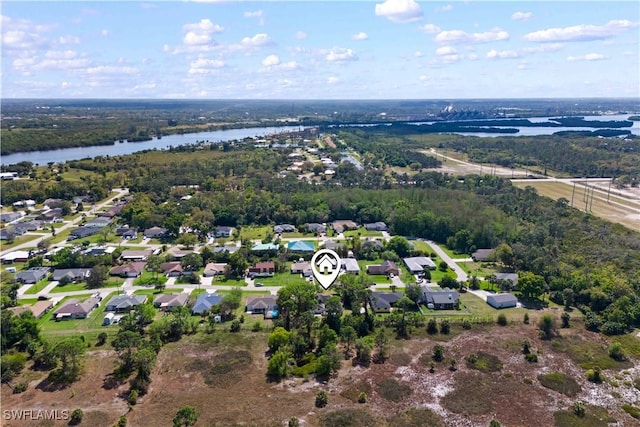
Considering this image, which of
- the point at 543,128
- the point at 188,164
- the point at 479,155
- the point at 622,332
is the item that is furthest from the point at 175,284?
the point at 543,128

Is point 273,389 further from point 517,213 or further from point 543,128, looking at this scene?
point 543,128

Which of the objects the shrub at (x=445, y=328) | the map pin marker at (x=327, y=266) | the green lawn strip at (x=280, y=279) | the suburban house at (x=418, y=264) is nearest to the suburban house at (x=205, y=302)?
the green lawn strip at (x=280, y=279)

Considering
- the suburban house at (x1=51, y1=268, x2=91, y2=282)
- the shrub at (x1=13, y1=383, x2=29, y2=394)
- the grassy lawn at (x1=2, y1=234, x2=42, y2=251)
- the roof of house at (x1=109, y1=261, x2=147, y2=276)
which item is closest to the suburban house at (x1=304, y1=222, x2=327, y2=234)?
the roof of house at (x1=109, y1=261, x2=147, y2=276)

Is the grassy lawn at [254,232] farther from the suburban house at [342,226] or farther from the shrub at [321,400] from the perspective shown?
the shrub at [321,400]

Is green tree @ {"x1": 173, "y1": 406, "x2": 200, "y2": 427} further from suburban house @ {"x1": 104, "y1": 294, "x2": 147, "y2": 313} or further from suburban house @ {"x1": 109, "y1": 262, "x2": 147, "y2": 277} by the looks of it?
suburban house @ {"x1": 109, "y1": 262, "x2": 147, "y2": 277}

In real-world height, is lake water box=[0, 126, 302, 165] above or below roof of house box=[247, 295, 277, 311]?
above
